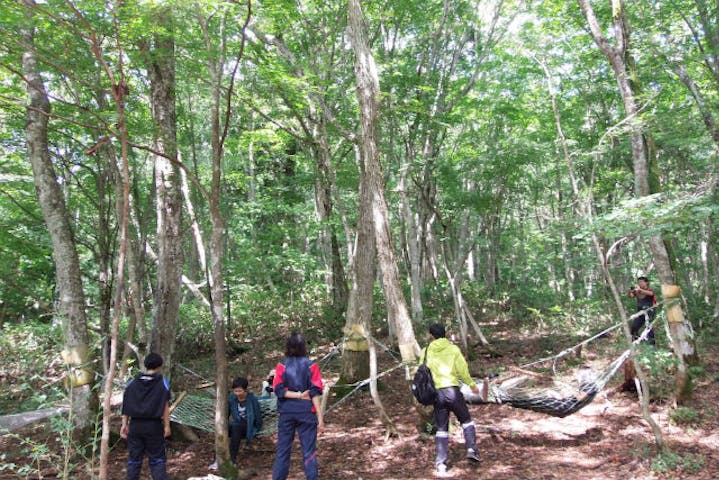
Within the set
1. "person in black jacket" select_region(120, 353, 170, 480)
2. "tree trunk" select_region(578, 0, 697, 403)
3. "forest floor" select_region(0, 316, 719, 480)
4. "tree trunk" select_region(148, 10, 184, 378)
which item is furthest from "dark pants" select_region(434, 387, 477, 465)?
"tree trunk" select_region(148, 10, 184, 378)

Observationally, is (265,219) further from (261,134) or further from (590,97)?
(590,97)

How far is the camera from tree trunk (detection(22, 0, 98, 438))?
518 cm

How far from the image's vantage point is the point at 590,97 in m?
10.9

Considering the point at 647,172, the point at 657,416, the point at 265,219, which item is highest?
the point at 265,219

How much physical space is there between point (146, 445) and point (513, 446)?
356 centimetres

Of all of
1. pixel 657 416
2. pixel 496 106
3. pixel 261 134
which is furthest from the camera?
pixel 496 106

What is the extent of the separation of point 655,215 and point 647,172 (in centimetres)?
232

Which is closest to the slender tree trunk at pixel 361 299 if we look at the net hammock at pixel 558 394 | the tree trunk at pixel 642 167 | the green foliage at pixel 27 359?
the net hammock at pixel 558 394

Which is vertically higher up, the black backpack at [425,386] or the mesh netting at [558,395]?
the black backpack at [425,386]

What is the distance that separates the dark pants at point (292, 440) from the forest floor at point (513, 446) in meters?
0.88

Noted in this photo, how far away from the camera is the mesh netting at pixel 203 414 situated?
4.93m

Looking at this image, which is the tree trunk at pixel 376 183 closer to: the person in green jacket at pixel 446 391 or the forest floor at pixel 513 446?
the person in green jacket at pixel 446 391

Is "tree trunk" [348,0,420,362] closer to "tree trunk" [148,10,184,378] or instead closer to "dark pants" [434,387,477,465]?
"dark pants" [434,387,477,465]

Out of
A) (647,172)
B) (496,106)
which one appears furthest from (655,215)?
(496,106)
